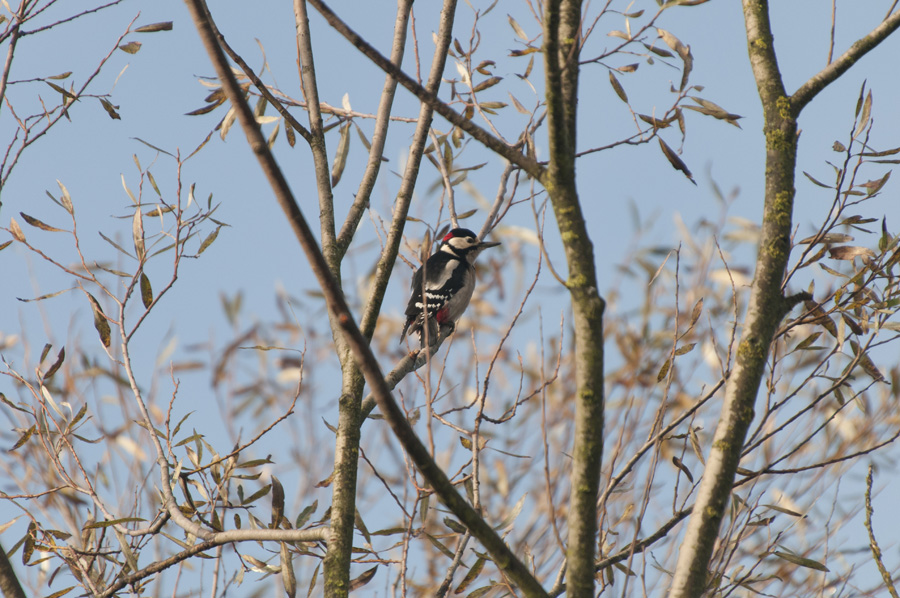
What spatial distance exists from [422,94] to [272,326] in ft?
7.14

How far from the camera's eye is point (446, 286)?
20.9 feet

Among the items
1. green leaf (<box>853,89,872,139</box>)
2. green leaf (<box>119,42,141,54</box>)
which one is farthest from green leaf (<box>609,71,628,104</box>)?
green leaf (<box>119,42,141,54</box>)

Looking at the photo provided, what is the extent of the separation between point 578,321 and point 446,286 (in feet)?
15.0

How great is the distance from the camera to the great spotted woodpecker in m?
5.93

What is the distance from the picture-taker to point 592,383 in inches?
70.0

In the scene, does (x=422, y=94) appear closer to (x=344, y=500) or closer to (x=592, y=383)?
(x=592, y=383)

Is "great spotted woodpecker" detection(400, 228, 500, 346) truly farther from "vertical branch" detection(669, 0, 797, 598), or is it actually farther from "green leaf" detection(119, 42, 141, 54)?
"vertical branch" detection(669, 0, 797, 598)

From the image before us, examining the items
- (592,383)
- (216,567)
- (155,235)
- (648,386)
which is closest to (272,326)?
(155,235)

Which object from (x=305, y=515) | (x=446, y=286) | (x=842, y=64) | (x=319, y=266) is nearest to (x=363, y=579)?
(x=305, y=515)

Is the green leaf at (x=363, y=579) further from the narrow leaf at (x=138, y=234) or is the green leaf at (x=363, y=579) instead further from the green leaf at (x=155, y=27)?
the green leaf at (x=155, y=27)

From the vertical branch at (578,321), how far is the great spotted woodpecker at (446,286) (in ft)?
12.3

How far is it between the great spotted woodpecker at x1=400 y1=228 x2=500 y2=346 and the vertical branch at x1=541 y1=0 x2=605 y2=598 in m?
3.75

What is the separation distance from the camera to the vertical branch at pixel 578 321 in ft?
5.83

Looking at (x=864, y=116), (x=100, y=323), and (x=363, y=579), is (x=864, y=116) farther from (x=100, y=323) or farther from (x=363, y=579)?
(x=100, y=323)
